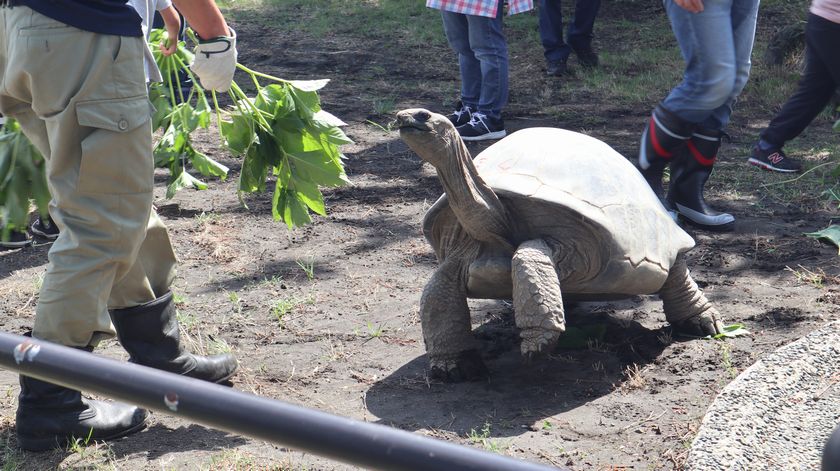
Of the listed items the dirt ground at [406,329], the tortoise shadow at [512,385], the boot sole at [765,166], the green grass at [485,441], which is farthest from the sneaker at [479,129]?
the green grass at [485,441]

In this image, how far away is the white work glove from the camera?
3.20 m

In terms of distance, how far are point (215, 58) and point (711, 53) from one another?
239 cm

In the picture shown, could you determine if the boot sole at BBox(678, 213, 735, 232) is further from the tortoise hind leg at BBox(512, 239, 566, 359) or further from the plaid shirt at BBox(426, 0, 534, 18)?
the plaid shirt at BBox(426, 0, 534, 18)

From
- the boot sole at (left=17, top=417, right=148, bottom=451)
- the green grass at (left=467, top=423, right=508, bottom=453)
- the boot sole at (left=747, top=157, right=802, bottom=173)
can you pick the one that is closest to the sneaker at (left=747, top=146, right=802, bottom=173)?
the boot sole at (left=747, top=157, right=802, bottom=173)

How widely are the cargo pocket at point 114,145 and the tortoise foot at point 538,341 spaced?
1296 millimetres

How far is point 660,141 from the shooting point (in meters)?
4.80

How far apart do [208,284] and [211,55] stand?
4.79ft

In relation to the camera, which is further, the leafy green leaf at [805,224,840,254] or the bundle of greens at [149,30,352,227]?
the leafy green leaf at [805,224,840,254]

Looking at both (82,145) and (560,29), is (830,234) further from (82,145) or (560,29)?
(560,29)

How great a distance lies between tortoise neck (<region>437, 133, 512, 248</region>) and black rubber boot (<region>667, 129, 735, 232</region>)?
1939 millimetres

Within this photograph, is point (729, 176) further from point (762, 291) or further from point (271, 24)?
point (271, 24)

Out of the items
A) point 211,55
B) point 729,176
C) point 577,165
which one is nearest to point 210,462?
point 211,55

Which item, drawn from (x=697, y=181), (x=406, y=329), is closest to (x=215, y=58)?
(x=406, y=329)

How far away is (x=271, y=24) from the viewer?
442 inches
